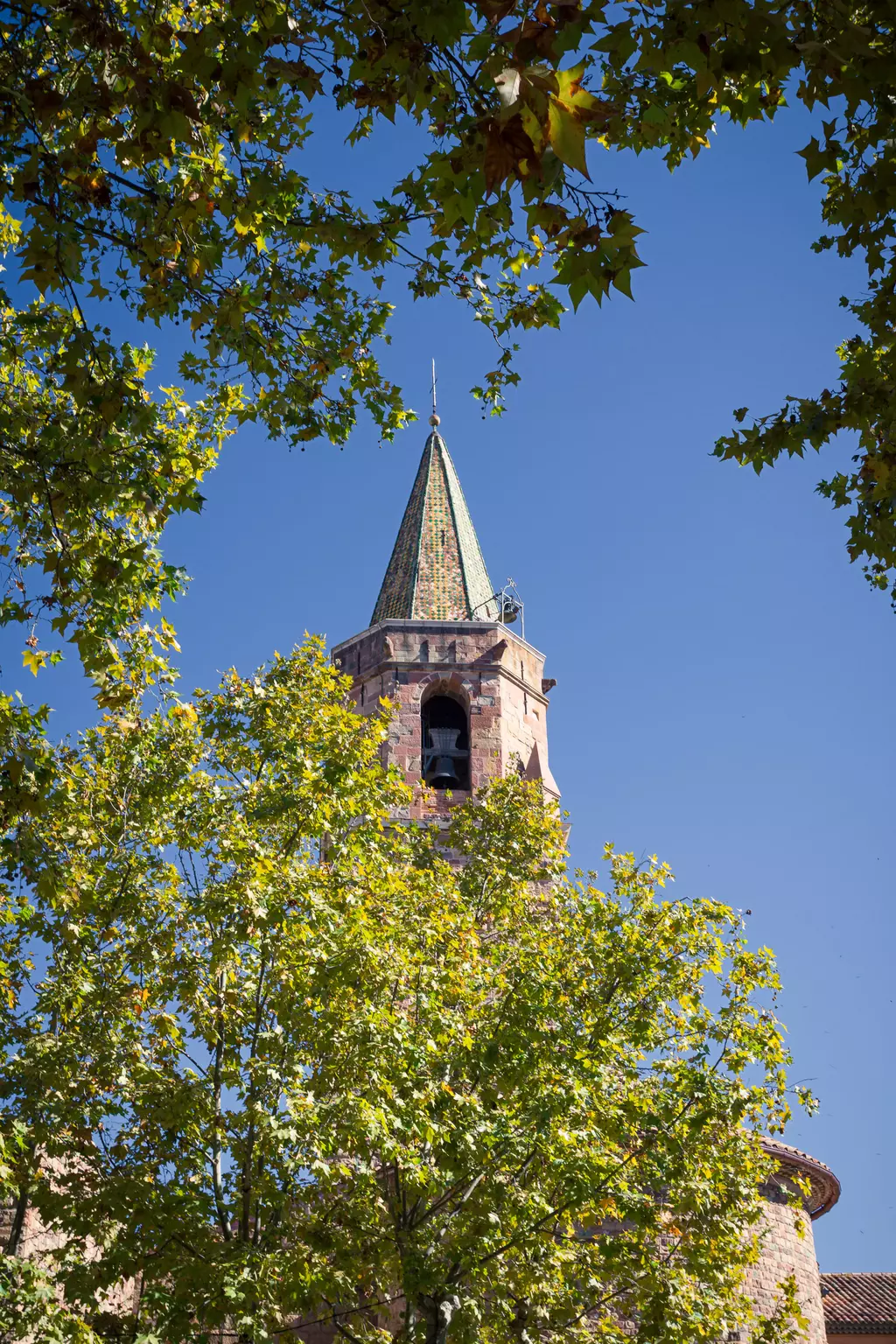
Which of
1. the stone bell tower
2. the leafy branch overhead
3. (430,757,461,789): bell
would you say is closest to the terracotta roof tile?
the stone bell tower

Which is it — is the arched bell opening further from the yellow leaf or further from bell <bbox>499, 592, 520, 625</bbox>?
the yellow leaf

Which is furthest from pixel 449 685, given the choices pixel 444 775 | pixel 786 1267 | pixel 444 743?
pixel 786 1267

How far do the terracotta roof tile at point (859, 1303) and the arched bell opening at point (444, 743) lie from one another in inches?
519

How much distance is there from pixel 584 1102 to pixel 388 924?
7.97 ft

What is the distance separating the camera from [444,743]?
24.7m

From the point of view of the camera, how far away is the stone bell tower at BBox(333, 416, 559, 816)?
24266 mm


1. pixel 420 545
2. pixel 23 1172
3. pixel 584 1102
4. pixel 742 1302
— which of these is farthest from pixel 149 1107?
pixel 420 545

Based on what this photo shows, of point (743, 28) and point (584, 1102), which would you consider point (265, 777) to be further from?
point (743, 28)

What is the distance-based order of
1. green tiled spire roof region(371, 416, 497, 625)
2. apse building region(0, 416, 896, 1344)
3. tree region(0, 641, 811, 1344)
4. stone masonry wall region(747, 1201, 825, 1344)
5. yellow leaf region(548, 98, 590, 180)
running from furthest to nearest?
green tiled spire roof region(371, 416, 497, 625)
apse building region(0, 416, 896, 1344)
stone masonry wall region(747, 1201, 825, 1344)
tree region(0, 641, 811, 1344)
yellow leaf region(548, 98, 590, 180)

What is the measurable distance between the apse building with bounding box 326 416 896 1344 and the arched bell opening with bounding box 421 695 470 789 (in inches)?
0.9

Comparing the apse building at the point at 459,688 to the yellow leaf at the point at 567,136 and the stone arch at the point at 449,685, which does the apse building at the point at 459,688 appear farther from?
the yellow leaf at the point at 567,136

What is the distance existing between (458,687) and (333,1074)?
48.0 feet

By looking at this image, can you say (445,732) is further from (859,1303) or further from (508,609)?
(859,1303)

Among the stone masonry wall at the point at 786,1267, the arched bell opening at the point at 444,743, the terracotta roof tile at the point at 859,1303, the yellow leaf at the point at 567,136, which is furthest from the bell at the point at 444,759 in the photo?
the yellow leaf at the point at 567,136
